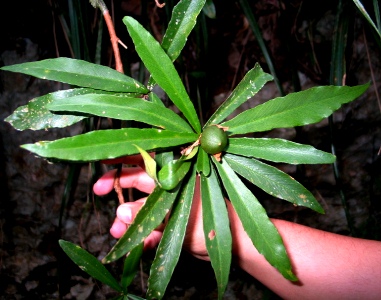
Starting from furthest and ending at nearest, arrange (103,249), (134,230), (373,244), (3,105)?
1. (103,249)
2. (3,105)
3. (373,244)
4. (134,230)

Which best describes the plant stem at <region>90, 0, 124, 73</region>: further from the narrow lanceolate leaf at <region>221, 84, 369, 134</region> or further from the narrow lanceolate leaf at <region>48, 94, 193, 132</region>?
the narrow lanceolate leaf at <region>221, 84, 369, 134</region>

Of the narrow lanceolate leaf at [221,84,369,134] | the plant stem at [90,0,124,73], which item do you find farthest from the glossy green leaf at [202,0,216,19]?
the narrow lanceolate leaf at [221,84,369,134]

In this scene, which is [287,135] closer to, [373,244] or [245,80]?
[373,244]

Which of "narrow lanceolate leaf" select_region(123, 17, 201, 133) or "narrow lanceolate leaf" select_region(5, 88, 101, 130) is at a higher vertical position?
"narrow lanceolate leaf" select_region(123, 17, 201, 133)

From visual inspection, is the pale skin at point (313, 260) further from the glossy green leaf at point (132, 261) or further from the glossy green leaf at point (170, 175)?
the glossy green leaf at point (170, 175)

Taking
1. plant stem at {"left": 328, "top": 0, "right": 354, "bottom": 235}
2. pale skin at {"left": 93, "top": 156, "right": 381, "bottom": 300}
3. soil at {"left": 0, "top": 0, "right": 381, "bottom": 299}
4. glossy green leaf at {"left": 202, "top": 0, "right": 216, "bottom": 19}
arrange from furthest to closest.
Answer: soil at {"left": 0, "top": 0, "right": 381, "bottom": 299} → plant stem at {"left": 328, "top": 0, "right": 354, "bottom": 235} → glossy green leaf at {"left": 202, "top": 0, "right": 216, "bottom": 19} → pale skin at {"left": 93, "top": 156, "right": 381, "bottom": 300}

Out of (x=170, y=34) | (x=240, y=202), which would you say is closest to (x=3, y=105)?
(x=170, y=34)

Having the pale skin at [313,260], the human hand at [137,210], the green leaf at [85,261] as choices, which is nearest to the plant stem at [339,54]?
the pale skin at [313,260]
